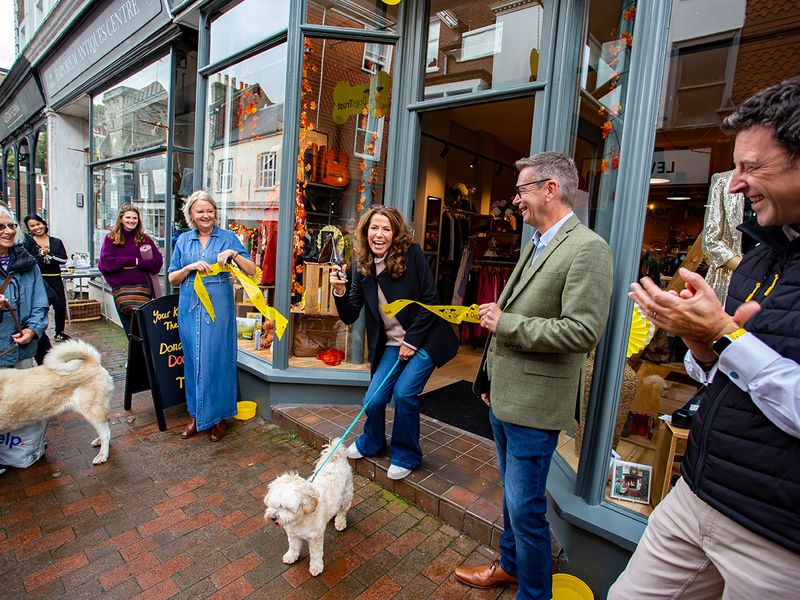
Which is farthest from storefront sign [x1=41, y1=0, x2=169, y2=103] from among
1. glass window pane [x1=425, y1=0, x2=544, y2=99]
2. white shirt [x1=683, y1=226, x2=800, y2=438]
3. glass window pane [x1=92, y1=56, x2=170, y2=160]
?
white shirt [x1=683, y1=226, x2=800, y2=438]

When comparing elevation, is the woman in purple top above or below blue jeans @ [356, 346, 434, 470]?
above

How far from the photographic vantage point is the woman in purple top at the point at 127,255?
191 inches

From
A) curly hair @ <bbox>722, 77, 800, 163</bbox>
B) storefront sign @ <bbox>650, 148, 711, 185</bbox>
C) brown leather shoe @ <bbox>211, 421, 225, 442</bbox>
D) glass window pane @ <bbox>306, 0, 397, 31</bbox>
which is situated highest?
glass window pane @ <bbox>306, 0, 397, 31</bbox>

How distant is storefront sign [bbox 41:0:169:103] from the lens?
20.4 ft

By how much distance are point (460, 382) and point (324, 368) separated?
1.63 metres

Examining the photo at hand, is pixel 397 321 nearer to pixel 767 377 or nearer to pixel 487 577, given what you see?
pixel 487 577

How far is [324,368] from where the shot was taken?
447cm

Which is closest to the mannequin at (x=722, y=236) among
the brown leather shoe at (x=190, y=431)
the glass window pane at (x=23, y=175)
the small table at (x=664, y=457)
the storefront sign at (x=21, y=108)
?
the small table at (x=664, y=457)

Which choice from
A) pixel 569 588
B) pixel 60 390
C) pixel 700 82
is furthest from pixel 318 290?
pixel 700 82

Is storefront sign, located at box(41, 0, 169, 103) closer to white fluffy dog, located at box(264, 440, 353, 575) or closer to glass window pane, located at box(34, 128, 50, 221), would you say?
glass window pane, located at box(34, 128, 50, 221)

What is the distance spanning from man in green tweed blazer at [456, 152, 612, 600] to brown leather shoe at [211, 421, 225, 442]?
2.86 m

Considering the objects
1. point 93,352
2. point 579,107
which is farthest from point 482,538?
point 93,352

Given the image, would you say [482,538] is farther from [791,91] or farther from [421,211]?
[421,211]

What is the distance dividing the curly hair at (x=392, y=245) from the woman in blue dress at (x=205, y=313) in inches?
51.4
